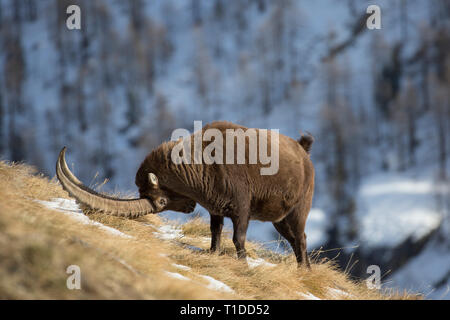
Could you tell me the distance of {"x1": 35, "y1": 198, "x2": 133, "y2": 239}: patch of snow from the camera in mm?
5043

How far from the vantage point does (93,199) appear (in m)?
4.96

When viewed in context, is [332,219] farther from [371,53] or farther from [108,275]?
[108,275]

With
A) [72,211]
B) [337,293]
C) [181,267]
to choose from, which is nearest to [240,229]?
[181,267]

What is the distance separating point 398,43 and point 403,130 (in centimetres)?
1171

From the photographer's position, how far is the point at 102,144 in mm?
44562

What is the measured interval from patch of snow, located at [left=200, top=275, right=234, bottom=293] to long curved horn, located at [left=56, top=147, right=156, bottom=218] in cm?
121

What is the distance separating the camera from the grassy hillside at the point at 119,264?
3.36 meters

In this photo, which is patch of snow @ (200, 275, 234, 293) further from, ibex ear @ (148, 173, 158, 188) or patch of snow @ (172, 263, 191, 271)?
ibex ear @ (148, 173, 158, 188)

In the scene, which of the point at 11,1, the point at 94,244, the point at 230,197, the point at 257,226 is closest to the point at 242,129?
the point at 230,197

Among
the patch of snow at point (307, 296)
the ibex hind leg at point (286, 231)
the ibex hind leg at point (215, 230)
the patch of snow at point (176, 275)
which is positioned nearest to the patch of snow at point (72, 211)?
the patch of snow at point (176, 275)

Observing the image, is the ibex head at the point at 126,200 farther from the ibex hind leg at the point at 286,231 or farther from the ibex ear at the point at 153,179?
the ibex hind leg at the point at 286,231

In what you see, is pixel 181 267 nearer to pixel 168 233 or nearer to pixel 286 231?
pixel 168 233

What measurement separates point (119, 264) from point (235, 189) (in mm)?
1745

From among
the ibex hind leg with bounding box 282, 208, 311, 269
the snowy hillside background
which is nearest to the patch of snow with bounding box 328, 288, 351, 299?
the ibex hind leg with bounding box 282, 208, 311, 269
